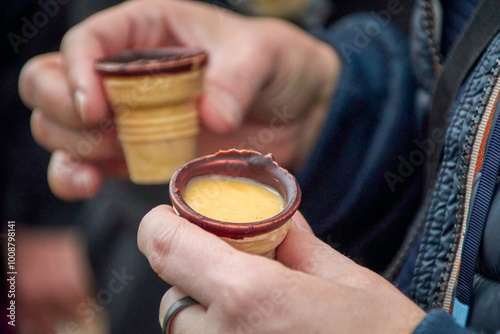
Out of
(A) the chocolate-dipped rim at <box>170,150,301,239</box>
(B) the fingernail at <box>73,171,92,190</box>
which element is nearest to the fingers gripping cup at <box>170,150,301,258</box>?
(A) the chocolate-dipped rim at <box>170,150,301,239</box>

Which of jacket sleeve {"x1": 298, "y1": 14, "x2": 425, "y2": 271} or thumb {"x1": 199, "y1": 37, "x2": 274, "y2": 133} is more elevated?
thumb {"x1": 199, "y1": 37, "x2": 274, "y2": 133}

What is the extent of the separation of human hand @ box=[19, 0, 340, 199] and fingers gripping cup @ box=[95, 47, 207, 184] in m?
0.09

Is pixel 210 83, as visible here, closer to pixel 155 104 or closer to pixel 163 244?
pixel 155 104

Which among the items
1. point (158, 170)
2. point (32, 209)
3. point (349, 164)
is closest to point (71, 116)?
point (158, 170)

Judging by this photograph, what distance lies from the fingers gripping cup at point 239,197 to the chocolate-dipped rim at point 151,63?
0.82 ft

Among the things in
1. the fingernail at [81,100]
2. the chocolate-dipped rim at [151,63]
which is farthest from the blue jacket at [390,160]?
the fingernail at [81,100]

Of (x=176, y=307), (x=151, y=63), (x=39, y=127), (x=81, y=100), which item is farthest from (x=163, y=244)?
(x=39, y=127)

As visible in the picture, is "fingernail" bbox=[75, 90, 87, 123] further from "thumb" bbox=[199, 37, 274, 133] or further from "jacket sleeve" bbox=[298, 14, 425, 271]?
"jacket sleeve" bbox=[298, 14, 425, 271]

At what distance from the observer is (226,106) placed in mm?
937

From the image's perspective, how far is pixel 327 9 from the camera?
1.49 m

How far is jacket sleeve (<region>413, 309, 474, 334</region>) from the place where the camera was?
402 millimetres

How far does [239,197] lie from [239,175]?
37 mm

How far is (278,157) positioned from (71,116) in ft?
1.89

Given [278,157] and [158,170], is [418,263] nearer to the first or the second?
[158,170]
